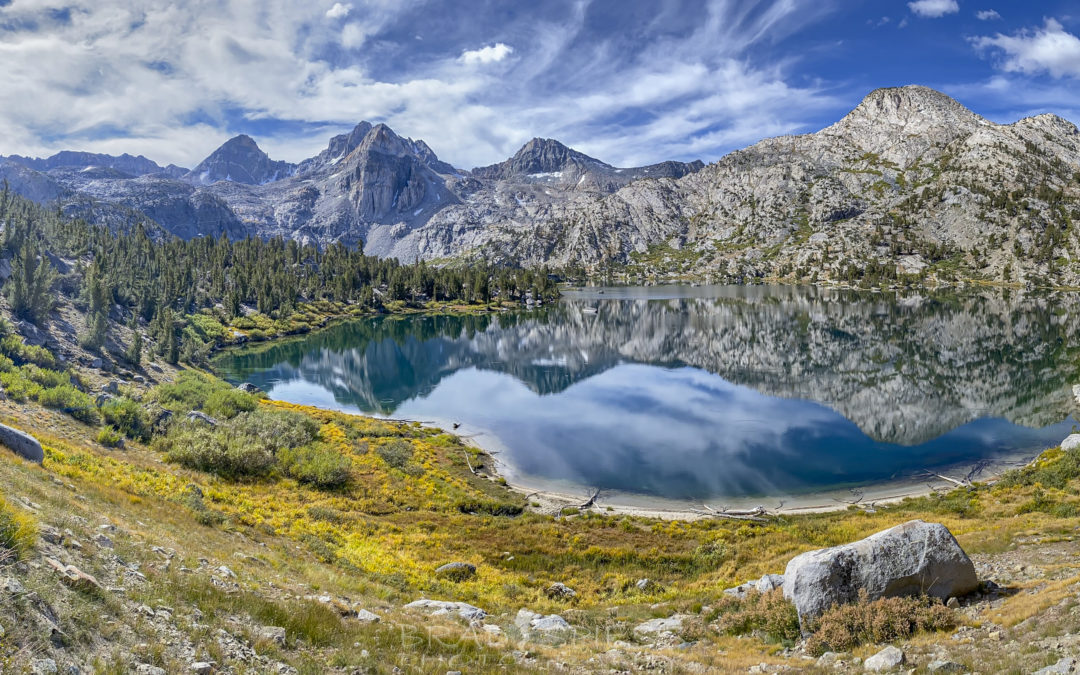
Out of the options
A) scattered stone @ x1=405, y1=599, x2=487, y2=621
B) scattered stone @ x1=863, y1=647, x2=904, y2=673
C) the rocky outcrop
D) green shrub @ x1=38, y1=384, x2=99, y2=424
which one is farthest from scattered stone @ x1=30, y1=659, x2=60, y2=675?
green shrub @ x1=38, y1=384, x2=99, y2=424

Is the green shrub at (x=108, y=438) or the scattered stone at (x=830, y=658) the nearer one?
the scattered stone at (x=830, y=658)

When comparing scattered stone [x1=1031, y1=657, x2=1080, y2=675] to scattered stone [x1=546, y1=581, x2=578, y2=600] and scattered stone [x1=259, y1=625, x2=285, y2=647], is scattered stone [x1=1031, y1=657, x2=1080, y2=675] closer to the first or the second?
scattered stone [x1=259, y1=625, x2=285, y2=647]

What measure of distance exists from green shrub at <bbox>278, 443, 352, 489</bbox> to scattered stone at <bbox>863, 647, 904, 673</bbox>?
1343 inches

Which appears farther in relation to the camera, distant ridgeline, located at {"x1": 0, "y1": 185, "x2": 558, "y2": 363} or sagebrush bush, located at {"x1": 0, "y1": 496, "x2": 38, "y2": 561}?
distant ridgeline, located at {"x1": 0, "y1": 185, "x2": 558, "y2": 363}

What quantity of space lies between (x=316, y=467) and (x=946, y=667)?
3752 cm

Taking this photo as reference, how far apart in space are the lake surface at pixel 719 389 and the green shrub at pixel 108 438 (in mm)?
28586

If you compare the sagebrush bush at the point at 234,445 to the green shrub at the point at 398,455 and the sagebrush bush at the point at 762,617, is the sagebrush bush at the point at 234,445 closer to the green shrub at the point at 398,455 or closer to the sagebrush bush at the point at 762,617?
the green shrub at the point at 398,455

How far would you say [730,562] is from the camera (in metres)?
27.8

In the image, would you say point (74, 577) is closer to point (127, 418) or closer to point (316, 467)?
point (316, 467)

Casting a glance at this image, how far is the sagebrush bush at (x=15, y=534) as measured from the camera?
31.4ft

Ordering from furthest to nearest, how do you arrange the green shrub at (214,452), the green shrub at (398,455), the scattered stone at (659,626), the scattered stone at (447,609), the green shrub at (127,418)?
the green shrub at (398,455) → the green shrub at (127,418) → the green shrub at (214,452) → the scattered stone at (659,626) → the scattered stone at (447,609)

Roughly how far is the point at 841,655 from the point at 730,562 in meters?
14.4

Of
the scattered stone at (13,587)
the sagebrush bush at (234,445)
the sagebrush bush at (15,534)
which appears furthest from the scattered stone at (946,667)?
the sagebrush bush at (234,445)

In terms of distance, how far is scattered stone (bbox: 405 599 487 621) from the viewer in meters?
17.8
